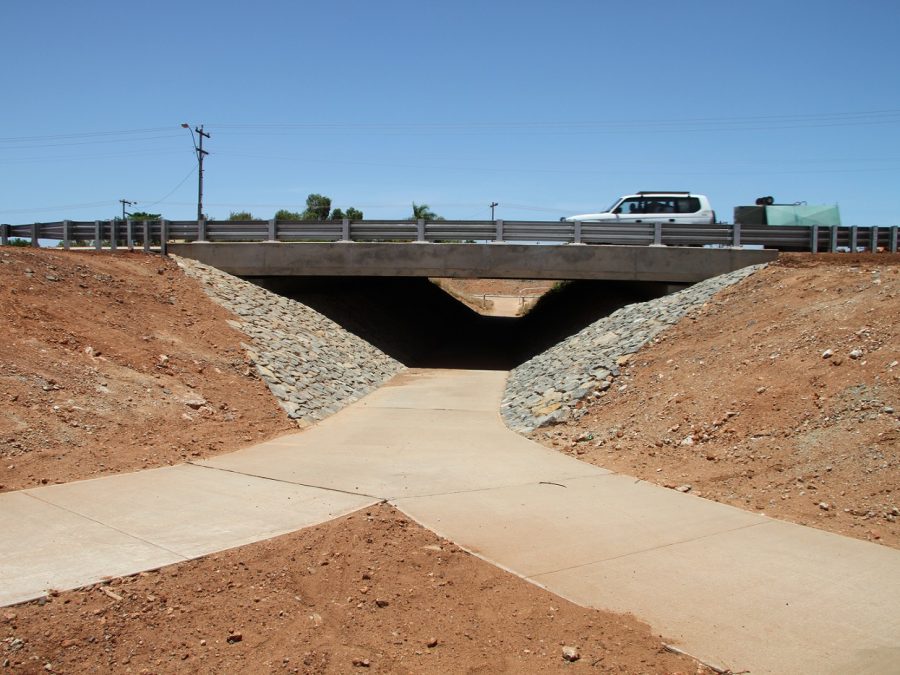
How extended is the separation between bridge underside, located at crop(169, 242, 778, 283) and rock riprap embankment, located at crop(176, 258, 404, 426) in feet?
2.87

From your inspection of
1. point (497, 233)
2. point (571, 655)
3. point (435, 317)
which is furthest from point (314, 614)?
point (435, 317)

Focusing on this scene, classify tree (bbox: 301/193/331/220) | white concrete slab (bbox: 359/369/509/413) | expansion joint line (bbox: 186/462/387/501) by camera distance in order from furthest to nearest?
tree (bbox: 301/193/331/220)
white concrete slab (bbox: 359/369/509/413)
expansion joint line (bbox: 186/462/387/501)

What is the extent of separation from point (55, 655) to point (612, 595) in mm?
3496

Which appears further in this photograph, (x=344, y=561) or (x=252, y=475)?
(x=252, y=475)

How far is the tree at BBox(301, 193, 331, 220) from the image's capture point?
78.1 m

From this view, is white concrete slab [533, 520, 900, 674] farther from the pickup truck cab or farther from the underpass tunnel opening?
the pickup truck cab

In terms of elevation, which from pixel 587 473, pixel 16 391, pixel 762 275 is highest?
pixel 762 275

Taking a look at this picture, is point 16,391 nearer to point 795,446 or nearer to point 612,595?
point 612,595

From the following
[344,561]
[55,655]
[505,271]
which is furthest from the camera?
[505,271]

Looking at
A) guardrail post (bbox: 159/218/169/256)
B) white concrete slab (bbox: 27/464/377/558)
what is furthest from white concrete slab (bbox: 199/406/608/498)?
guardrail post (bbox: 159/218/169/256)

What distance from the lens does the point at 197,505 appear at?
6.86 metres

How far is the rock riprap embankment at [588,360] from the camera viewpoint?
510 inches

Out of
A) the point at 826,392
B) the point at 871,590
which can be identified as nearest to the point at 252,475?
the point at 871,590

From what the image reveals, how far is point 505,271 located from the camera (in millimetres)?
21047
